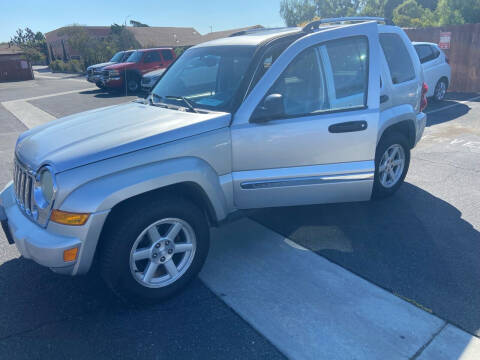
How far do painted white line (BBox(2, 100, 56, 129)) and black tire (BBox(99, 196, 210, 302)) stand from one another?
9.49 meters

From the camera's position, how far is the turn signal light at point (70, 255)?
255 centimetres

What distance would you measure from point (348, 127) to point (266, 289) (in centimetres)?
160

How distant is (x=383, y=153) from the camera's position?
447 centimetres

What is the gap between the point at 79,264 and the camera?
2.63 metres

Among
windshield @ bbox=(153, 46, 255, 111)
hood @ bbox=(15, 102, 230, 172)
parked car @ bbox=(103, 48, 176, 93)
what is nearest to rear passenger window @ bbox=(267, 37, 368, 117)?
windshield @ bbox=(153, 46, 255, 111)

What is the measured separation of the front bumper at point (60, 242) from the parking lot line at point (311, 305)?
1077 mm

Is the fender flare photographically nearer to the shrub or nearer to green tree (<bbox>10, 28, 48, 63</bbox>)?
the shrub

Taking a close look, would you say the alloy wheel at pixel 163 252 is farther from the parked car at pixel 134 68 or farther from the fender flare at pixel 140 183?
the parked car at pixel 134 68

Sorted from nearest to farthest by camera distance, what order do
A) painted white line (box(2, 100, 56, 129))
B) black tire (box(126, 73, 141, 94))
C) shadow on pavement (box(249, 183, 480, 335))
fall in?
shadow on pavement (box(249, 183, 480, 335)), painted white line (box(2, 100, 56, 129)), black tire (box(126, 73, 141, 94))

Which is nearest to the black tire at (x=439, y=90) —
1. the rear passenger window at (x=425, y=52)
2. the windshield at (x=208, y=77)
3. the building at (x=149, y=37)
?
the rear passenger window at (x=425, y=52)

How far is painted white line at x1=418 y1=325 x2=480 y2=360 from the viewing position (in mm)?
2453

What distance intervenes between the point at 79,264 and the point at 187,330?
857 mm

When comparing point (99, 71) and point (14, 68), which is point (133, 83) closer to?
point (99, 71)

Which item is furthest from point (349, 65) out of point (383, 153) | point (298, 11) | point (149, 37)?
point (298, 11)
